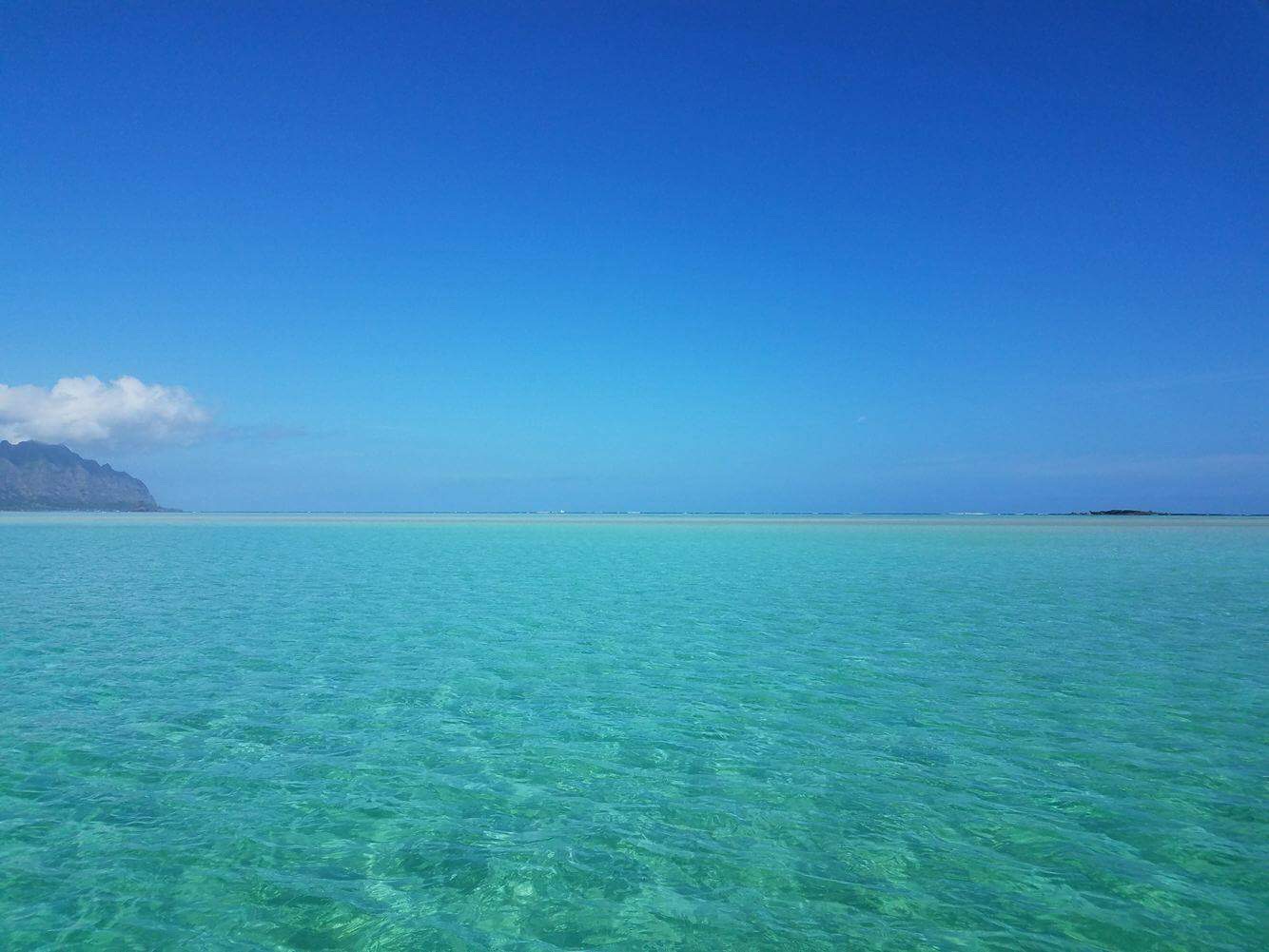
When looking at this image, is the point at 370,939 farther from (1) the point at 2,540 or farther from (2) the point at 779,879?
(1) the point at 2,540

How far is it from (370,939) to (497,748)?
15.9 feet

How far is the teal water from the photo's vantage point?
6.69 meters

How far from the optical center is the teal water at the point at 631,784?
263 inches

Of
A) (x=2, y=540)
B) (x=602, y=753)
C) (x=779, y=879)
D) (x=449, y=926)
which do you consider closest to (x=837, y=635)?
(x=602, y=753)

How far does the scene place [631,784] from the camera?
32.3 ft

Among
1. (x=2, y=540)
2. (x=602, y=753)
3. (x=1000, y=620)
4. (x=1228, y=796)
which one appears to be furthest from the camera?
(x=2, y=540)

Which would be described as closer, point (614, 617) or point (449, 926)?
point (449, 926)

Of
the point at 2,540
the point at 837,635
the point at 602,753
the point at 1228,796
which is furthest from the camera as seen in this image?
the point at 2,540

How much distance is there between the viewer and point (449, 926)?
21.6 feet

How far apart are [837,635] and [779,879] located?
13953 millimetres

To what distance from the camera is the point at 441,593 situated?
98.8 ft

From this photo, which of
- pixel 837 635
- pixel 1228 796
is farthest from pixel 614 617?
pixel 1228 796

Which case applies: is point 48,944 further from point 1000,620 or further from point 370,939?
point 1000,620

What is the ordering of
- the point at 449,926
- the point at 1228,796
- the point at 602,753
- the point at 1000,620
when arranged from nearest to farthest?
the point at 449,926, the point at 1228,796, the point at 602,753, the point at 1000,620
